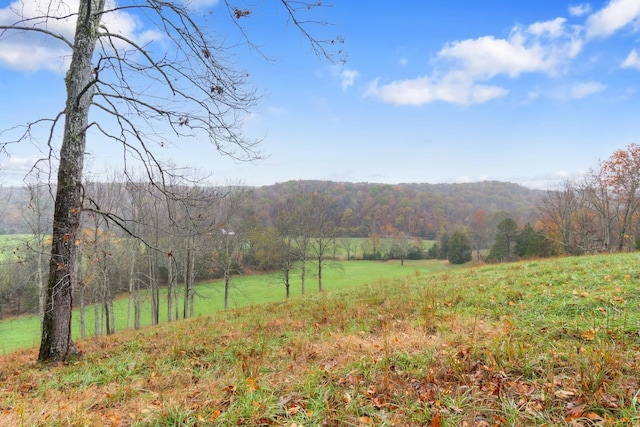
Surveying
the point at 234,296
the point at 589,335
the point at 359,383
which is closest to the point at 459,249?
the point at 234,296

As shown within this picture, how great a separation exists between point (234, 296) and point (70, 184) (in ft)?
89.5

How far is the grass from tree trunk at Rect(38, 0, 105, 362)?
2.44 feet

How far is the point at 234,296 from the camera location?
30594 millimetres

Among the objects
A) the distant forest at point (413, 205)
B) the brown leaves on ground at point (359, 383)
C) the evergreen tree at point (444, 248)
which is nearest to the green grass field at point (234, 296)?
the evergreen tree at point (444, 248)

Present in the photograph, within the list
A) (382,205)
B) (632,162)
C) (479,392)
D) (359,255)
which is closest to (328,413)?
(479,392)

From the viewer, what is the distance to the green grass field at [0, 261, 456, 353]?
21.5m

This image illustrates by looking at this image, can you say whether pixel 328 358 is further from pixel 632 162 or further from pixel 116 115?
pixel 632 162

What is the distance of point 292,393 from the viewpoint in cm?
300

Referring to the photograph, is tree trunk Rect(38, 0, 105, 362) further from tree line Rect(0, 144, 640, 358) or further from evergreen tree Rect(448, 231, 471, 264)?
evergreen tree Rect(448, 231, 471, 264)

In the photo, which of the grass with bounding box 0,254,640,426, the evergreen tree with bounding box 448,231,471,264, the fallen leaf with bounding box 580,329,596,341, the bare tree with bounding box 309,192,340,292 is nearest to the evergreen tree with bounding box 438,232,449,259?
the evergreen tree with bounding box 448,231,471,264

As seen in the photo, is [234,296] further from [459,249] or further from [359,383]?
[459,249]

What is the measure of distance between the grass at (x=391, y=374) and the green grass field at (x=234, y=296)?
1163 cm

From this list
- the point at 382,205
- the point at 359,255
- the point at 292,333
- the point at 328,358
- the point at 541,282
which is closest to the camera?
the point at 328,358

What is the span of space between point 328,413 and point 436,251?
181ft
